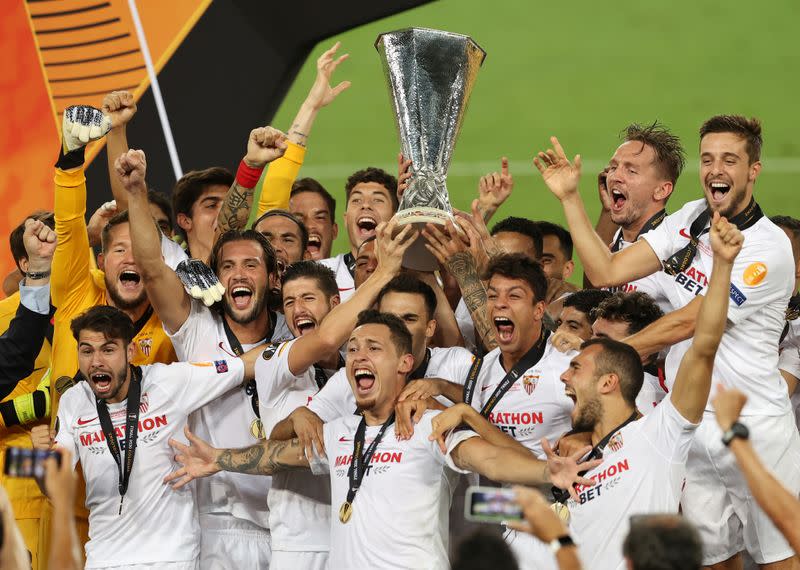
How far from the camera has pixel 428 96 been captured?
659 centimetres

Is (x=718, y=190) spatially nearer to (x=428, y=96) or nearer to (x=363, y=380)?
(x=428, y=96)

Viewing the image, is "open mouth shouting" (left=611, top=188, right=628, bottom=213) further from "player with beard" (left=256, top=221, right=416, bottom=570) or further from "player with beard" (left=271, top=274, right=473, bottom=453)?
"player with beard" (left=256, top=221, right=416, bottom=570)

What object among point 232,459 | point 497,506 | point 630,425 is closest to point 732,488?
point 630,425

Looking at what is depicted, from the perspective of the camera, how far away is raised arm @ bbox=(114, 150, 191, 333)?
664cm

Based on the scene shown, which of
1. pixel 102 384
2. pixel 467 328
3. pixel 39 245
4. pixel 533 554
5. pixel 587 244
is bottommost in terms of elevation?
pixel 533 554

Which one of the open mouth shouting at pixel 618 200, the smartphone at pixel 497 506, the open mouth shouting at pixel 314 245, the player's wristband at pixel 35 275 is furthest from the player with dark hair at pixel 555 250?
the smartphone at pixel 497 506

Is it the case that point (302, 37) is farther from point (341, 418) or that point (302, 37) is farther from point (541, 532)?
point (541, 532)

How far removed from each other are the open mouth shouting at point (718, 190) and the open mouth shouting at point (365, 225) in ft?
8.10

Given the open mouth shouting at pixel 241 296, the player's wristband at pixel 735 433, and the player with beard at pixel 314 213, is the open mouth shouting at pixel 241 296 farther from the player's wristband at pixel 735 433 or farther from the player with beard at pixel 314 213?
the player's wristband at pixel 735 433

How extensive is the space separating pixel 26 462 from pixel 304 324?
10.7 ft

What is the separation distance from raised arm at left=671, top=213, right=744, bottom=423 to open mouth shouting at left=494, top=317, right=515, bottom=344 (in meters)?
1.17

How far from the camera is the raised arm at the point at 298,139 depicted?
8125 mm

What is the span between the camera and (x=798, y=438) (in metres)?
6.30

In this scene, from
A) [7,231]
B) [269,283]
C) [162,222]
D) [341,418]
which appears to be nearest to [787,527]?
[341,418]
